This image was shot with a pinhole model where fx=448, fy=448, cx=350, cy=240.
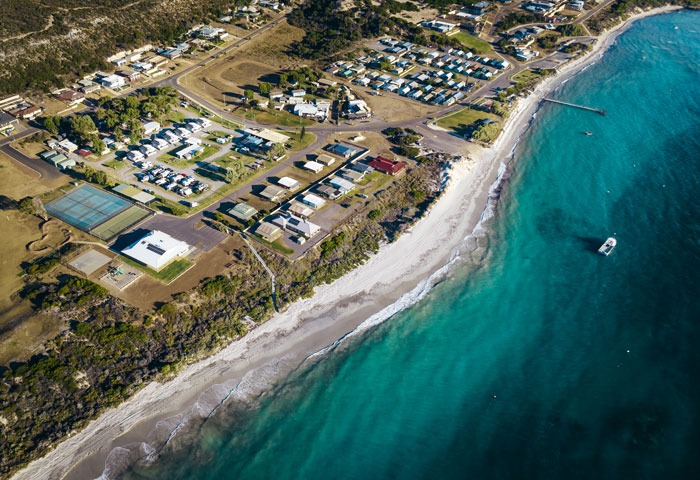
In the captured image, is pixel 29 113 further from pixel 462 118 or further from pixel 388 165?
pixel 462 118

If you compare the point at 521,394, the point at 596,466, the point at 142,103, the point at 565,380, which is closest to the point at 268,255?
the point at 521,394

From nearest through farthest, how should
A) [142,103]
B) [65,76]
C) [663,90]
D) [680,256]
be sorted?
[680,256]
[142,103]
[65,76]
[663,90]

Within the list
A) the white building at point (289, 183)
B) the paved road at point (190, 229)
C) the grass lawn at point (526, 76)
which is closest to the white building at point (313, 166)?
the white building at point (289, 183)

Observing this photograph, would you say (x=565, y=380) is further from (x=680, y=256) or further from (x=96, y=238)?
(x=96, y=238)

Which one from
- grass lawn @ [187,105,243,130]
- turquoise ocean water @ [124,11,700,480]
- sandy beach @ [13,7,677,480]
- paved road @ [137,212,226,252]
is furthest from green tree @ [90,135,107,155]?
turquoise ocean water @ [124,11,700,480]

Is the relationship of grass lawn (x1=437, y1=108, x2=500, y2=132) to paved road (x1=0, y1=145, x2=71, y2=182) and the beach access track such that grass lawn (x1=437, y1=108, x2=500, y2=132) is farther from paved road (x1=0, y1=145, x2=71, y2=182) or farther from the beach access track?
paved road (x1=0, y1=145, x2=71, y2=182)

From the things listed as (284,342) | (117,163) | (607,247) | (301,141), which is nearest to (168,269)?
(284,342)
